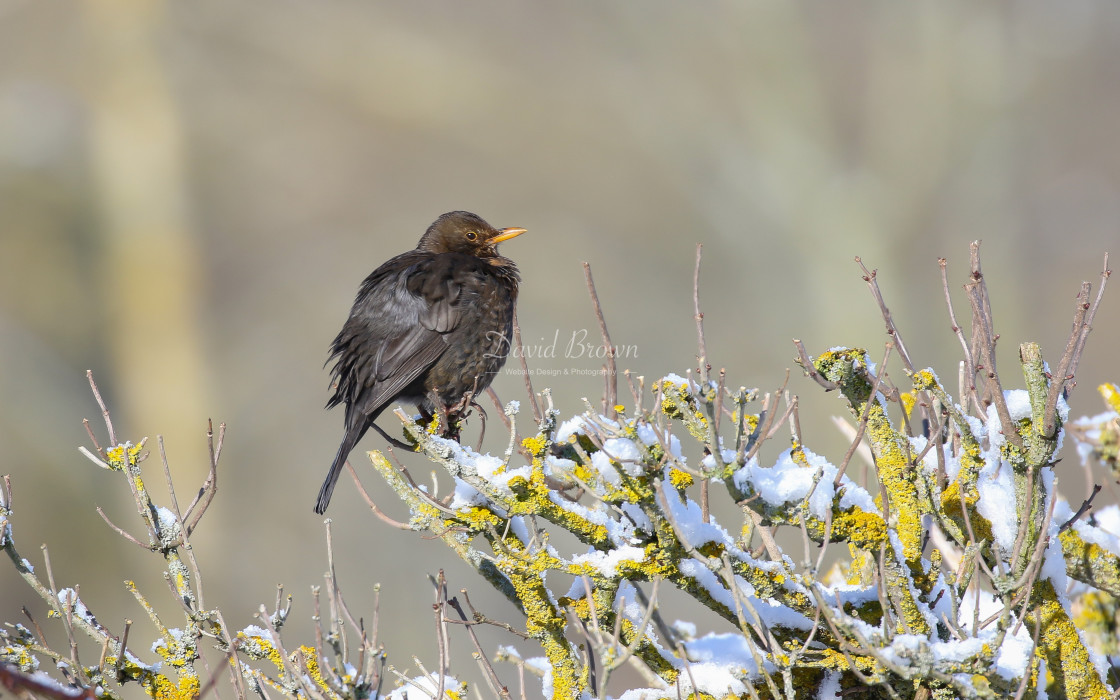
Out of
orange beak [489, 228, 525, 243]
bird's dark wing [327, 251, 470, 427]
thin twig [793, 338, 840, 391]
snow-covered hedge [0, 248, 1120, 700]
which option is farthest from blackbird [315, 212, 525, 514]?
thin twig [793, 338, 840, 391]

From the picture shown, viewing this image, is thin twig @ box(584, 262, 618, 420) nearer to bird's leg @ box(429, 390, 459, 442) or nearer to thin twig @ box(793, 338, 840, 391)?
thin twig @ box(793, 338, 840, 391)

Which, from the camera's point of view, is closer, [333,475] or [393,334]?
[333,475]

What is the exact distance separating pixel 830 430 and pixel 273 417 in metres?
6.78

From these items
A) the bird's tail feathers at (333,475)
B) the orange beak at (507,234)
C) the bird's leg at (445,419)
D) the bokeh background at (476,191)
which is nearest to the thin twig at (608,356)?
the bird's leg at (445,419)

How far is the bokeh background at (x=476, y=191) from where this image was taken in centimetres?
1166

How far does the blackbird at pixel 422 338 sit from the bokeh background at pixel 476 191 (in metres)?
7.17

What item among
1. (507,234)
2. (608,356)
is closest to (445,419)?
(507,234)

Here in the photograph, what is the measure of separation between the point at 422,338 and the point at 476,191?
8.74m

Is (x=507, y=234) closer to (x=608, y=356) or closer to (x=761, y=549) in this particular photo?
(x=761, y=549)

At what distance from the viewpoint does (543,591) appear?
2.30 m

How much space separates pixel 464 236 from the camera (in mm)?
4648

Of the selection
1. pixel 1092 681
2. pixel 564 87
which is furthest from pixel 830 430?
pixel 1092 681

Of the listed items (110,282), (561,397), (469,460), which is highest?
(110,282)

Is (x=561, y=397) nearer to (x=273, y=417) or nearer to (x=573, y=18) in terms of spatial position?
(x=273, y=417)
